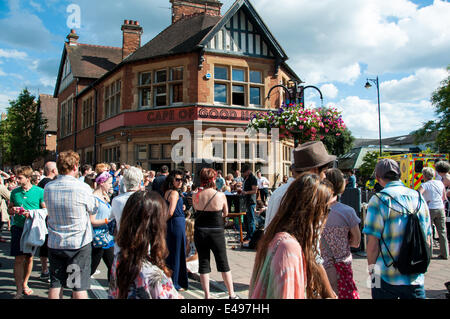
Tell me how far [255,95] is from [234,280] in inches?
505

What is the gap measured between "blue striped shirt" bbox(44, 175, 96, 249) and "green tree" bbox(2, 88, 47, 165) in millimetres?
39931

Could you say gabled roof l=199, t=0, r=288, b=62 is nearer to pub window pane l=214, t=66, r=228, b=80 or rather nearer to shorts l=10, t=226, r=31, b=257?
pub window pane l=214, t=66, r=228, b=80

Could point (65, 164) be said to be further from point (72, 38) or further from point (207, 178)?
point (72, 38)

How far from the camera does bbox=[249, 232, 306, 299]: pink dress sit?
1.65m

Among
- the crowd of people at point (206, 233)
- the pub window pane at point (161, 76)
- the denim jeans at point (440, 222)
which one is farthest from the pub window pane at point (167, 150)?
the denim jeans at point (440, 222)

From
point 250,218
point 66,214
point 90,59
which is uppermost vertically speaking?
point 90,59

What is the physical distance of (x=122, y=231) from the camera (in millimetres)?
2178

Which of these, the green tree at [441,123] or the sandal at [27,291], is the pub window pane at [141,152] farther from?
the green tree at [441,123]

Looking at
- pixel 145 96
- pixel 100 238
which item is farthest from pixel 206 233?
pixel 145 96

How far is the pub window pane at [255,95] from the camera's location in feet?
56.3

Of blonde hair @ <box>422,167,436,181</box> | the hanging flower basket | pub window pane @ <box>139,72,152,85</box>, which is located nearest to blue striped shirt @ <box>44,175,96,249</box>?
the hanging flower basket

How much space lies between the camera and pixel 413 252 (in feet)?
8.79
